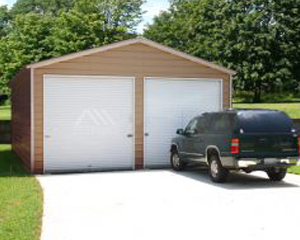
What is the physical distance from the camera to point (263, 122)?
38.7ft

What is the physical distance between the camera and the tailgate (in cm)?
1154

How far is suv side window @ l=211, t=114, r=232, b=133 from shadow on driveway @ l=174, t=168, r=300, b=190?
1.30m

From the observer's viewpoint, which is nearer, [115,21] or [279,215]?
[279,215]

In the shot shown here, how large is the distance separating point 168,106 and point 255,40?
101 ft

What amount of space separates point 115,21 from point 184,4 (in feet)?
35.3

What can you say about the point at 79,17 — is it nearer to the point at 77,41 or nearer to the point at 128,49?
the point at 77,41

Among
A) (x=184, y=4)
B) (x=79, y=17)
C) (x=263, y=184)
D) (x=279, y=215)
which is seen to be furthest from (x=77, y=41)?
(x=279, y=215)

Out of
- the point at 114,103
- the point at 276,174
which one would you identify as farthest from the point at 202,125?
the point at 114,103

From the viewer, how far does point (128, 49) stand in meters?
15.5

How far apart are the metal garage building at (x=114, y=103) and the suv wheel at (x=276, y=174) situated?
3990 millimetres

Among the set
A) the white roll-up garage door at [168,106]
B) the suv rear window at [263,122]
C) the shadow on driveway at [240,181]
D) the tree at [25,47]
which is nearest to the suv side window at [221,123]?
the suv rear window at [263,122]

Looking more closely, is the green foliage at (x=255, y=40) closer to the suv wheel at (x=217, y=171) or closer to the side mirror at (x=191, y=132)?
the side mirror at (x=191, y=132)

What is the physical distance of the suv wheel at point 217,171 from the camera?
12.1 m

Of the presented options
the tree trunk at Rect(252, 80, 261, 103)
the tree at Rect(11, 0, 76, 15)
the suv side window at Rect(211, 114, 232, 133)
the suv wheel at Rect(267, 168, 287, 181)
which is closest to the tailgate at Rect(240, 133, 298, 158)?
the suv side window at Rect(211, 114, 232, 133)
